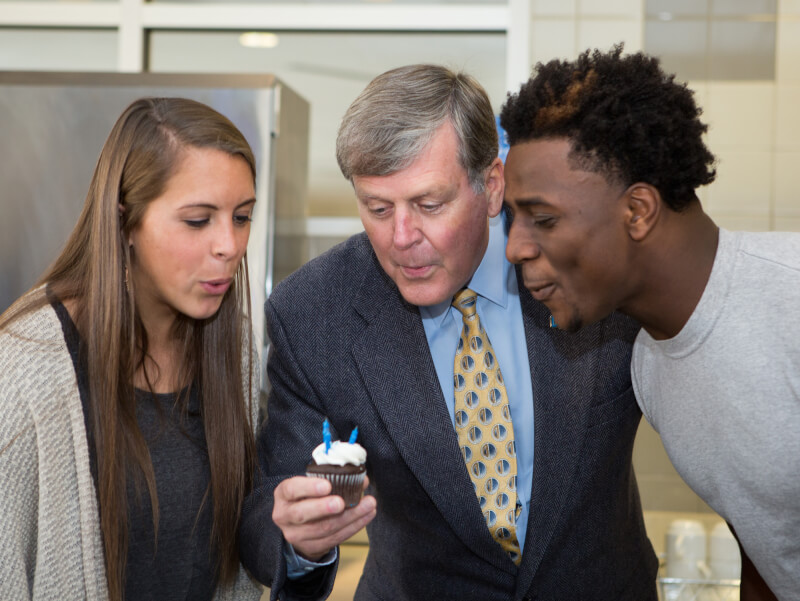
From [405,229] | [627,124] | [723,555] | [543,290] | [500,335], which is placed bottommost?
[723,555]

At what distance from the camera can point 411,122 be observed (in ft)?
5.27

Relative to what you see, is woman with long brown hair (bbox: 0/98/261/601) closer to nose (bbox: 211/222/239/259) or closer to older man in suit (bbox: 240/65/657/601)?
nose (bbox: 211/222/239/259)

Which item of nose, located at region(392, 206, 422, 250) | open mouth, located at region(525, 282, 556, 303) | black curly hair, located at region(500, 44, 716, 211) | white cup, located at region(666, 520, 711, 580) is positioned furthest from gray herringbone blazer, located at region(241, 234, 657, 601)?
white cup, located at region(666, 520, 711, 580)

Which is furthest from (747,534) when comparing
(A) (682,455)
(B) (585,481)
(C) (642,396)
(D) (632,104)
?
(D) (632,104)

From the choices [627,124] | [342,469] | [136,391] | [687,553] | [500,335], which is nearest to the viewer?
[627,124]

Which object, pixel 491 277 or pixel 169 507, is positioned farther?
pixel 491 277

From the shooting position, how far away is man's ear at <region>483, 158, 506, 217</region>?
1.71 meters

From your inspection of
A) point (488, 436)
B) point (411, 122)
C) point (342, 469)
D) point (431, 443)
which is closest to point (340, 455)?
point (342, 469)

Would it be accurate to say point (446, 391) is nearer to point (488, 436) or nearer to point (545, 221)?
point (488, 436)

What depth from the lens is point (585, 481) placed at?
170 cm

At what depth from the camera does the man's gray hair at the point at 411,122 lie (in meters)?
1.57

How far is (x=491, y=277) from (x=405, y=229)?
300mm

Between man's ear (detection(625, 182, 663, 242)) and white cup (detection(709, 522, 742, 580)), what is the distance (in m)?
1.99

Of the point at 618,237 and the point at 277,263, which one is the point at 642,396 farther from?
the point at 277,263
